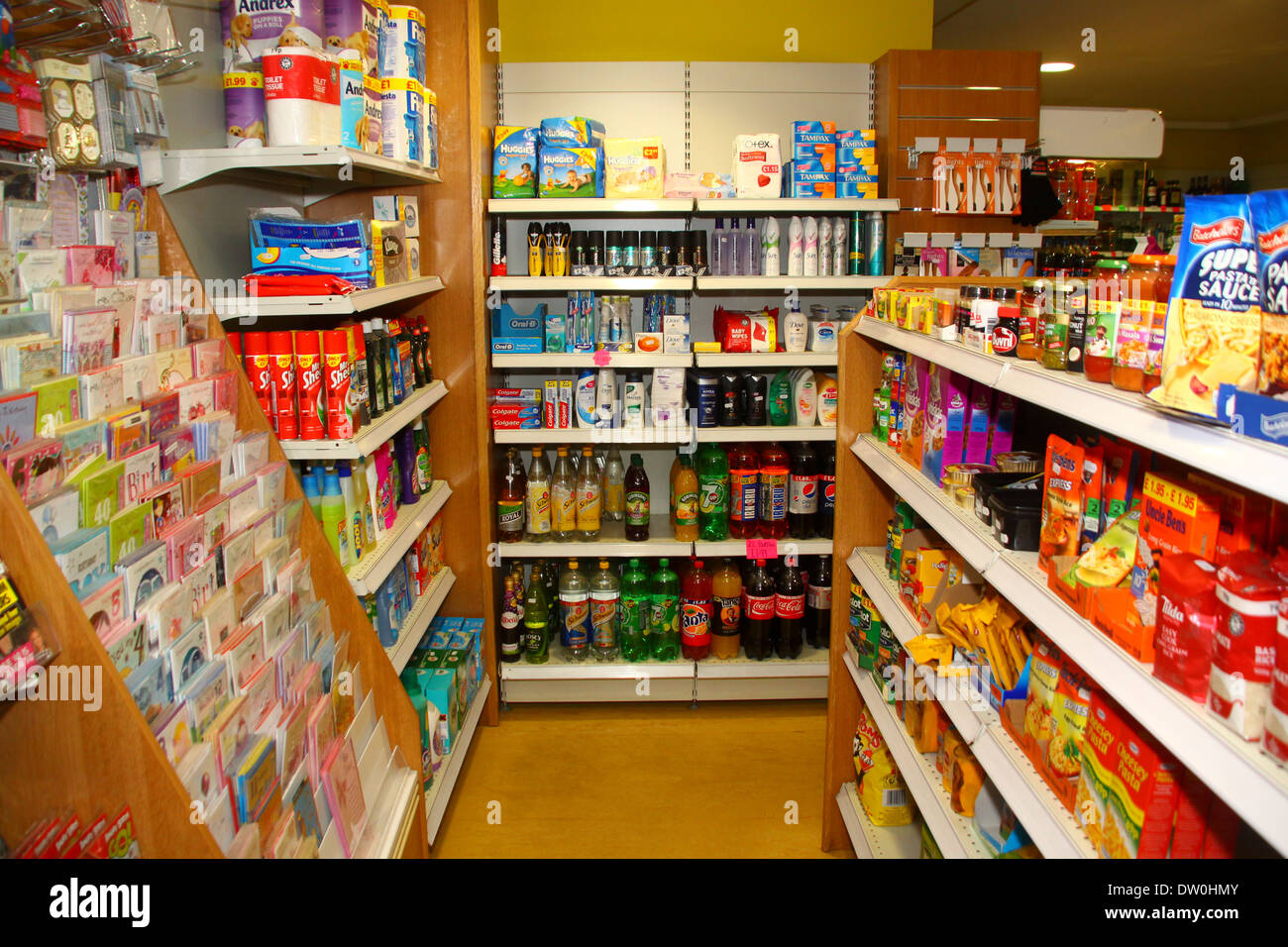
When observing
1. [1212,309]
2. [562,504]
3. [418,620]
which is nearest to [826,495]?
[562,504]

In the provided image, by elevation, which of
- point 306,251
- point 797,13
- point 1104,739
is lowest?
point 1104,739

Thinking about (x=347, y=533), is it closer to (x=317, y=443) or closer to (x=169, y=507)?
(x=317, y=443)

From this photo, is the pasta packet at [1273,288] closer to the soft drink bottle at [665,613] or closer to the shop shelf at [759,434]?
the shop shelf at [759,434]

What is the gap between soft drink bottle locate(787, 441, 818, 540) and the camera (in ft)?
13.8

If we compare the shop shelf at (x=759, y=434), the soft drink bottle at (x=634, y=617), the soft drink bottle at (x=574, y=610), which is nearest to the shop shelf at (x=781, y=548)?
the soft drink bottle at (x=634, y=617)

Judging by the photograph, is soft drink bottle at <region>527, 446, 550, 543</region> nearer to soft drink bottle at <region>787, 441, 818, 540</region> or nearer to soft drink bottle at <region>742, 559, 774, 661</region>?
soft drink bottle at <region>742, 559, 774, 661</region>

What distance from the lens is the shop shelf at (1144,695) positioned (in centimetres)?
108

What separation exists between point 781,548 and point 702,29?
2.53 meters

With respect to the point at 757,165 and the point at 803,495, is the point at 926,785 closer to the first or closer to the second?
the point at 803,495

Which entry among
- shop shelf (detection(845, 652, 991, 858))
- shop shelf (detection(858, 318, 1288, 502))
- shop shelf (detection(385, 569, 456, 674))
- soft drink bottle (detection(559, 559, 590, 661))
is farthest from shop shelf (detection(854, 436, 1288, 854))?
soft drink bottle (detection(559, 559, 590, 661))

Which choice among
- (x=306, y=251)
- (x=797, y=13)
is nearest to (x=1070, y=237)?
(x=797, y=13)
